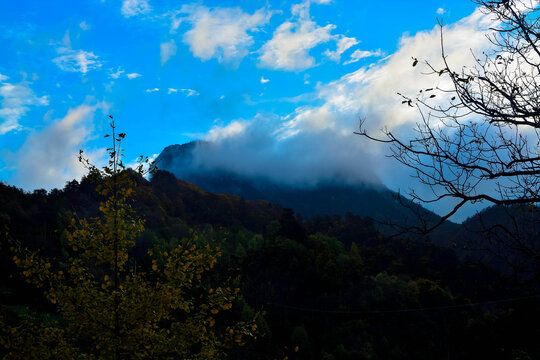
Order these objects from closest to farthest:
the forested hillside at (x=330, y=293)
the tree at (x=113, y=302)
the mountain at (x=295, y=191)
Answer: the tree at (x=113, y=302) < the forested hillside at (x=330, y=293) < the mountain at (x=295, y=191)

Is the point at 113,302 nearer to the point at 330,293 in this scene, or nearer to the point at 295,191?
the point at 330,293

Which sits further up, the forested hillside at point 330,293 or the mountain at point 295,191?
the mountain at point 295,191

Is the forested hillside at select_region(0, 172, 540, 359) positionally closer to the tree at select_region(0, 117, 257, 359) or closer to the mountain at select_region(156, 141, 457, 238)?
the tree at select_region(0, 117, 257, 359)

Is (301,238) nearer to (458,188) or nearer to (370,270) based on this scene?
(370,270)

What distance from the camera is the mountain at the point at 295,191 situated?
10164 centimetres

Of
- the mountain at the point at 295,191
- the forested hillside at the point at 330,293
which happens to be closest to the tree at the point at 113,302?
the forested hillside at the point at 330,293

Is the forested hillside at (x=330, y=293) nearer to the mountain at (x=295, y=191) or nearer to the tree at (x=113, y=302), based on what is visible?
the tree at (x=113, y=302)

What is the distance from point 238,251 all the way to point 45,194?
2314 centimetres

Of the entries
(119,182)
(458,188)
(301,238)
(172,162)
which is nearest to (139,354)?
(119,182)

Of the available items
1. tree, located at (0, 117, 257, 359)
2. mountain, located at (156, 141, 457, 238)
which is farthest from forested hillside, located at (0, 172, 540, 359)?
mountain, located at (156, 141, 457, 238)

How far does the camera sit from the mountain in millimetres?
101644

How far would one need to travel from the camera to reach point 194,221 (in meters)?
58.9

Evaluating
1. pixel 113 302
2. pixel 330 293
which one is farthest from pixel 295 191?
pixel 113 302

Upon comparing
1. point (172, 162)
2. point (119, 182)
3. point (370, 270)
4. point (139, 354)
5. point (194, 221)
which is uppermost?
point (172, 162)
